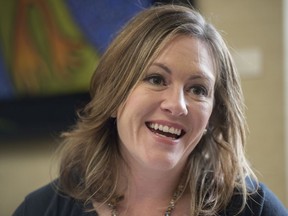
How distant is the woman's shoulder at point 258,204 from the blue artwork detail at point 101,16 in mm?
1081

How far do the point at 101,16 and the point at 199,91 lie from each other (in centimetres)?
106

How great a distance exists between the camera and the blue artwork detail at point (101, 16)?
6.65 feet

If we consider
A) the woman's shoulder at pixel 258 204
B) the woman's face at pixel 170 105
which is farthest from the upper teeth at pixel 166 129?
the woman's shoulder at pixel 258 204

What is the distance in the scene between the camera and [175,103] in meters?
1.11

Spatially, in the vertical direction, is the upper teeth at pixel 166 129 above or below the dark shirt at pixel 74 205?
above

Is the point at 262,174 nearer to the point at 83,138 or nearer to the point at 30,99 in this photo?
the point at 83,138

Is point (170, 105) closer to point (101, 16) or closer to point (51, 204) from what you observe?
point (51, 204)

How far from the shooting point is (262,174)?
1.84 metres

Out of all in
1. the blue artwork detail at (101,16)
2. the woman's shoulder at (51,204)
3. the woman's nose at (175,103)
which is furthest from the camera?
the blue artwork detail at (101,16)

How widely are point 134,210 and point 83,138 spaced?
315 mm

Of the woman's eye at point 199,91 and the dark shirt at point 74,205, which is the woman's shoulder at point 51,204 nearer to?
the dark shirt at point 74,205

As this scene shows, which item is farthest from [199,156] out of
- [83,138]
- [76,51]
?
[76,51]

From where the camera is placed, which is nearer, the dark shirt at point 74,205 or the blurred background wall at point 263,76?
the dark shirt at point 74,205

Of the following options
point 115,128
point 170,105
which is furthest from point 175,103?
point 115,128
